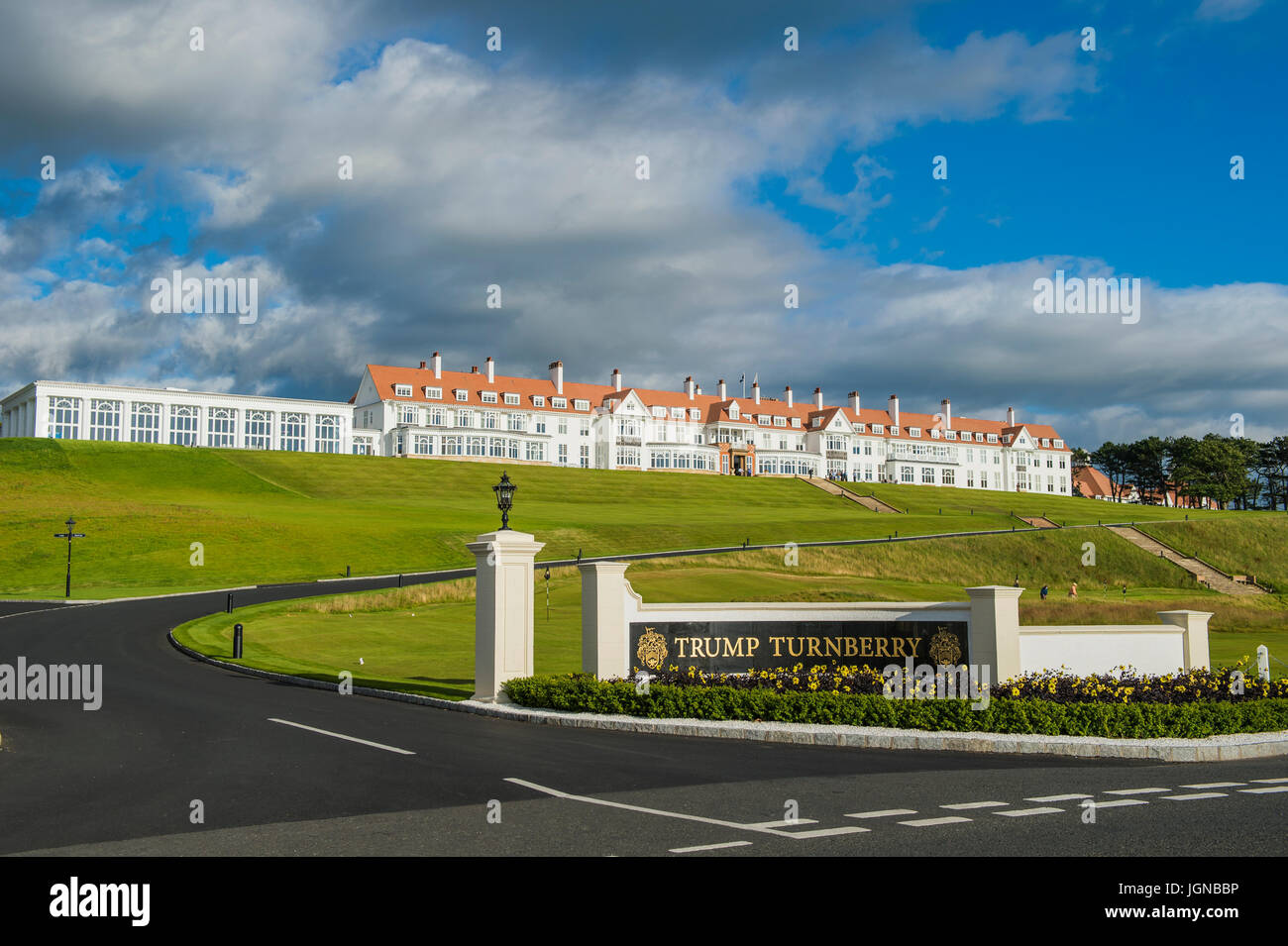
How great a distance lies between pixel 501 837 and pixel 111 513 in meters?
62.2

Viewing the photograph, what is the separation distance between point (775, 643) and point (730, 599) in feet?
86.0

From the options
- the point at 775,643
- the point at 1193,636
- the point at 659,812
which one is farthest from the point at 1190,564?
the point at 659,812

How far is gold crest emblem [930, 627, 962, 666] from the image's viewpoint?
18.3m

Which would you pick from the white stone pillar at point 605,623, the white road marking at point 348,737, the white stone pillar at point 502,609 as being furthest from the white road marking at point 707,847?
the white stone pillar at point 502,609

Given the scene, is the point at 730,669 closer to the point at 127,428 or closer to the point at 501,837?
the point at 501,837

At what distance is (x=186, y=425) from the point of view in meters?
106

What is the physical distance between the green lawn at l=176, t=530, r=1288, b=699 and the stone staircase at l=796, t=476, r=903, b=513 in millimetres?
25824

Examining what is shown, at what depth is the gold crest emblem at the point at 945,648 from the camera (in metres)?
18.3

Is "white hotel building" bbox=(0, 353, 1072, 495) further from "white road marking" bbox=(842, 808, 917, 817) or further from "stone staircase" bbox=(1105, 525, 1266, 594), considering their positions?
"white road marking" bbox=(842, 808, 917, 817)

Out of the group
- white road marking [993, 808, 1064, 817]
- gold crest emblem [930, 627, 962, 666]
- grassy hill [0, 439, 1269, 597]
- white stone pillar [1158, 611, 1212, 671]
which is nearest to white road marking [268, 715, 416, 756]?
white road marking [993, 808, 1064, 817]

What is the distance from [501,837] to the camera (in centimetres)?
905

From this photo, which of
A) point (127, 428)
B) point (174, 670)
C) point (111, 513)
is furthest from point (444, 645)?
point (127, 428)

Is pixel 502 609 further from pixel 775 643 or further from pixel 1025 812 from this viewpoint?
pixel 1025 812

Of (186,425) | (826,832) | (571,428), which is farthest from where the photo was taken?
(571,428)
